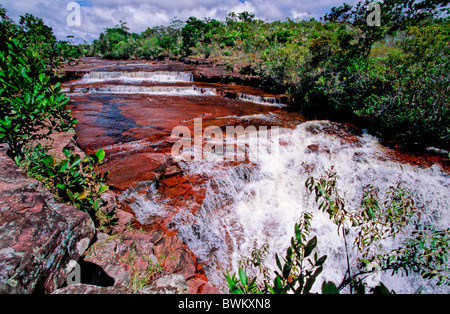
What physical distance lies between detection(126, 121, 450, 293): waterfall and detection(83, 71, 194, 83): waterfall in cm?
1236

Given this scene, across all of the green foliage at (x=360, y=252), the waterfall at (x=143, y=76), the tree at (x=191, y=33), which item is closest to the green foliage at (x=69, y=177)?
the green foliage at (x=360, y=252)

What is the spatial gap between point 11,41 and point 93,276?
2.94m

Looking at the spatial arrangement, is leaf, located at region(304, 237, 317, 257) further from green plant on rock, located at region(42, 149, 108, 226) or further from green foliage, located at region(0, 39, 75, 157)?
green foliage, located at region(0, 39, 75, 157)

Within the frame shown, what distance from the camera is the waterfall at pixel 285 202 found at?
11.5ft

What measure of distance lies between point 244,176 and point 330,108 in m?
6.64

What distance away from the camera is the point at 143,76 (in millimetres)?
15992

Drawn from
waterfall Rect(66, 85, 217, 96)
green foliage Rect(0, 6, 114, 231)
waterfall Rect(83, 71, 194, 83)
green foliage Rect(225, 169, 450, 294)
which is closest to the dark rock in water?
green foliage Rect(0, 6, 114, 231)

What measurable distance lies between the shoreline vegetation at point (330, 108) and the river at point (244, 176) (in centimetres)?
46

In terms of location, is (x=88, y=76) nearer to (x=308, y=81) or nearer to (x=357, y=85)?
(x=308, y=81)

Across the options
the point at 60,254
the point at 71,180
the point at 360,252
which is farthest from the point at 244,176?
→ the point at 60,254

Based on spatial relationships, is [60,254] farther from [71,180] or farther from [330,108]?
[330,108]

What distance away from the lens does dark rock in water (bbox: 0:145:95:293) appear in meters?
1.15

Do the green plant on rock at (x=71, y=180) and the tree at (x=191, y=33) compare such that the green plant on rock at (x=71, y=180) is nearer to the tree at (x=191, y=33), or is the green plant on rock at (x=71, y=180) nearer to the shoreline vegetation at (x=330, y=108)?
the shoreline vegetation at (x=330, y=108)
